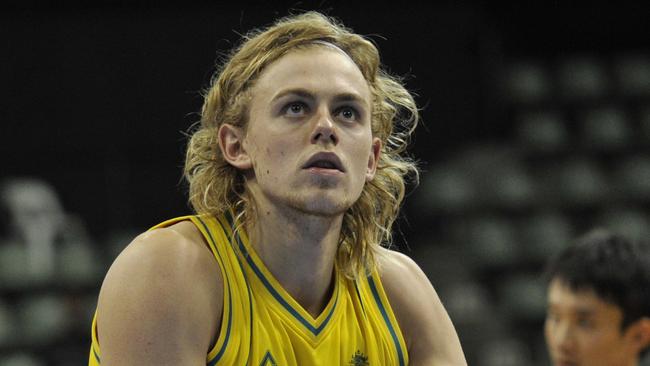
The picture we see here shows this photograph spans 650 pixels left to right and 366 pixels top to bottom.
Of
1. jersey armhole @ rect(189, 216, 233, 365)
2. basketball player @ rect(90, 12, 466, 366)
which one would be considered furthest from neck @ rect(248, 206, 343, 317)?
jersey armhole @ rect(189, 216, 233, 365)

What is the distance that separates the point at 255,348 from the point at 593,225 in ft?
22.0

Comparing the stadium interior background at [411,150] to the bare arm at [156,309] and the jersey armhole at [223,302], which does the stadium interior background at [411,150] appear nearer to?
the jersey armhole at [223,302]

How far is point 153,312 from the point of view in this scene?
9.42ft

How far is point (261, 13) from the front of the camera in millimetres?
9883

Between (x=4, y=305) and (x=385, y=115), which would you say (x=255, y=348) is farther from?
(x=4, y=305)

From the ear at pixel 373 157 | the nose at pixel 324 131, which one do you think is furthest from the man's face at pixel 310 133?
the ear at pixel 373 157

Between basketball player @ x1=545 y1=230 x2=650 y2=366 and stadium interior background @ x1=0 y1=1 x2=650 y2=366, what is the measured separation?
4.45 meters

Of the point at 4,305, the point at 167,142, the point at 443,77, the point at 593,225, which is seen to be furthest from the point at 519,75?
the point at 4,305

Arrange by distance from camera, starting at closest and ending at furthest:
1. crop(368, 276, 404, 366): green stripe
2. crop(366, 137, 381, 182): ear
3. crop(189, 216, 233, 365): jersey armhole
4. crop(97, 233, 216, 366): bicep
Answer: crop(97, 233, 216, 366): bicep → crop(189, 216, 233, 365): jersey armhole → crop(368, 276, 404, 366): green stripe → crop(366, 137, 381, 182): ear

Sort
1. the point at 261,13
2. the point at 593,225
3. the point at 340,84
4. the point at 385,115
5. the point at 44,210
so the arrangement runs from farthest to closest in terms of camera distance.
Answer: the point at 261,13
the point at 593,225
the point at 44,210
the point at 385,115
the point at 340,84

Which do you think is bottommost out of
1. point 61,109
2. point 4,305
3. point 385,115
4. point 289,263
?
point 4,305

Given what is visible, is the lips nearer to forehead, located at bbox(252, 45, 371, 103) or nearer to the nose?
the nose

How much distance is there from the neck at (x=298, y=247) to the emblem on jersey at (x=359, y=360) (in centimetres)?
19

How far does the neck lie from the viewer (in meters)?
3.21
